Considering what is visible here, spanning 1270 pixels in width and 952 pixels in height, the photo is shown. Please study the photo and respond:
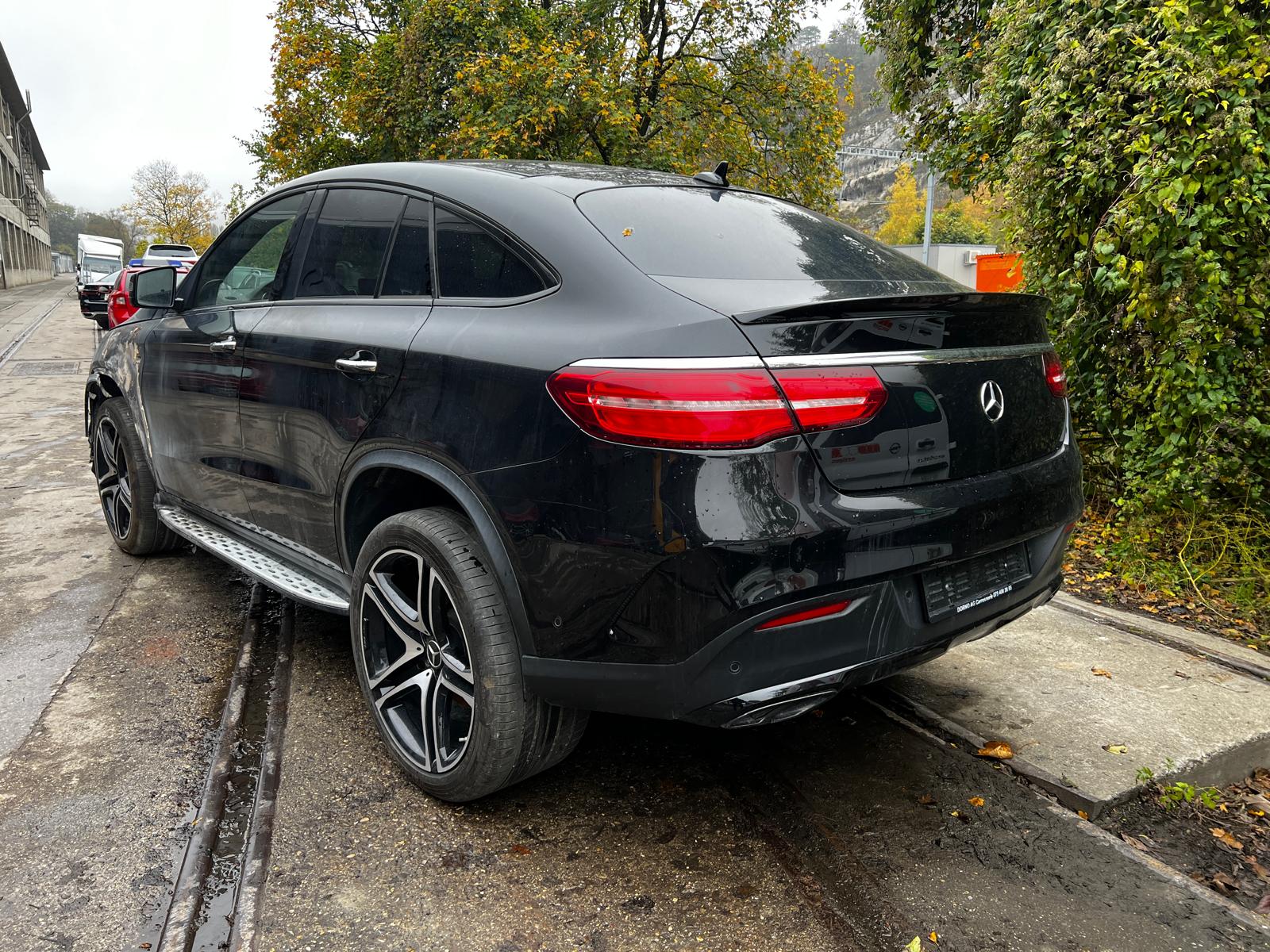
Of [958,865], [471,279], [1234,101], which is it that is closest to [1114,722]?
[958,865]

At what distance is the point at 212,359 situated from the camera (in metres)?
3.65

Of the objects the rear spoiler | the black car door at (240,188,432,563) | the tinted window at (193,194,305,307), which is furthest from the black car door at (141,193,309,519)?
the rear spoiler

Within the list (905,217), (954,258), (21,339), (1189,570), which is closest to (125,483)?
(1189,570)

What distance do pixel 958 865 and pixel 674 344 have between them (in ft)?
4.89

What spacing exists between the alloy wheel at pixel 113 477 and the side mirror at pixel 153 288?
83 centimetres

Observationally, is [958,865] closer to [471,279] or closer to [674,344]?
[674,344]

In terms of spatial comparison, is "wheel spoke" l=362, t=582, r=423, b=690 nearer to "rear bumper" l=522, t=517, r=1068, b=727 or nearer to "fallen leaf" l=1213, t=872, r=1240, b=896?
"rear bumper" l=522, t=517, r=1068, b=727

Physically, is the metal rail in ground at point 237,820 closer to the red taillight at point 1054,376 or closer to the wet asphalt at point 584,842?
the wet asphalt at point 584,842

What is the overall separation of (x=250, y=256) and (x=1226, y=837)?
3.81 metres

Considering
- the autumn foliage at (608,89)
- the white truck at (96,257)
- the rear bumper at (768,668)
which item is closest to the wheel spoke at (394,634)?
the rear bumper at (768,668)

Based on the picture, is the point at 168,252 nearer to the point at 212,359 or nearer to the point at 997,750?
the point at 212,359

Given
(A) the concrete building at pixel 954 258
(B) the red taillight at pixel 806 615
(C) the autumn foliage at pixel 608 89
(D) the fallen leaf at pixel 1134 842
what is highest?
(C) the autumn foliage at pixel 608 89

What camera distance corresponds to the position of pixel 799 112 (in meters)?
16.8

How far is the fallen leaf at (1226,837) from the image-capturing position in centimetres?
252
